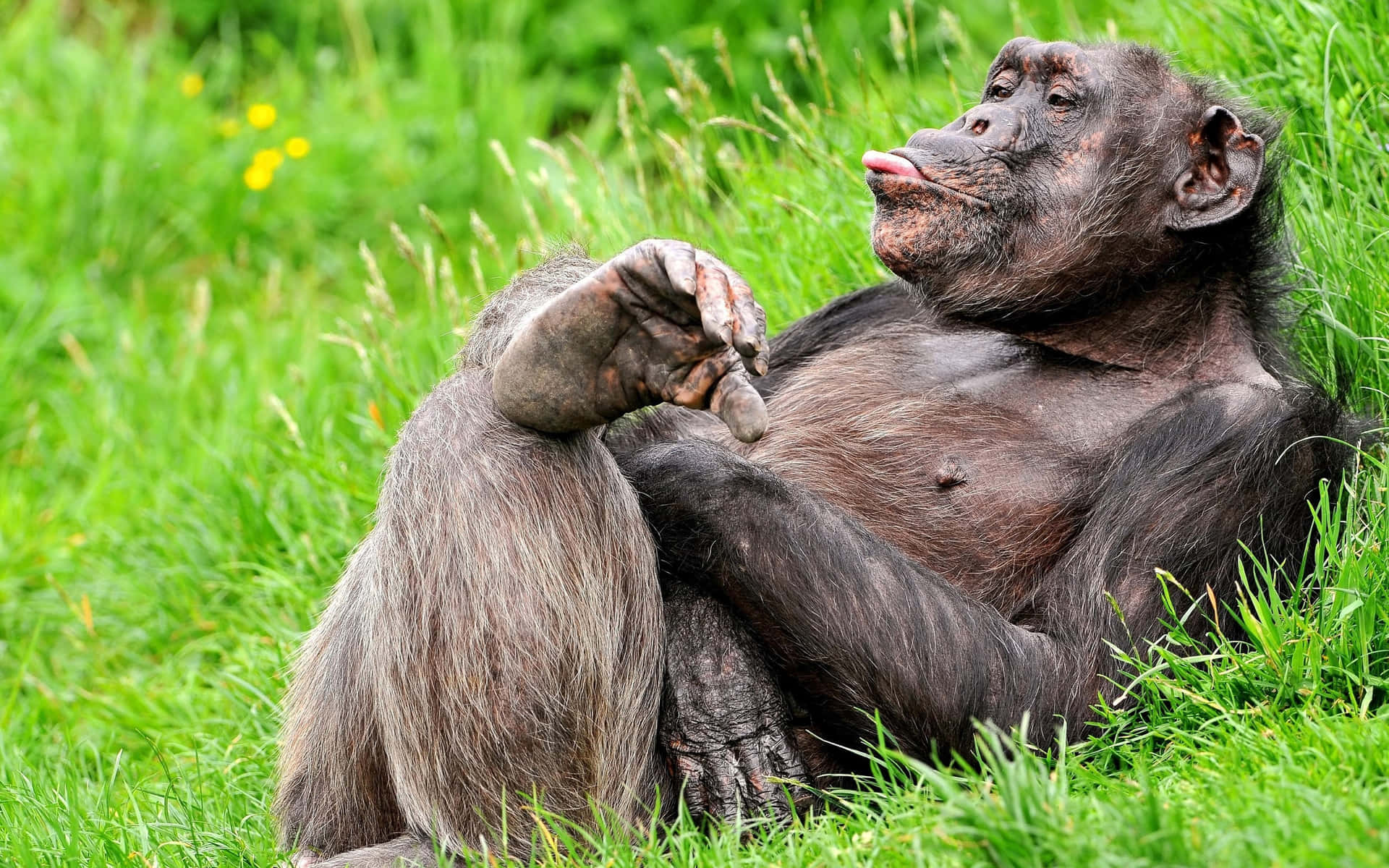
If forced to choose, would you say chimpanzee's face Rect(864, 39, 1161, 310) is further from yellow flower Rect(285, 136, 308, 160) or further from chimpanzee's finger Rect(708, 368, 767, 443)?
yellow flower Rect(285, 136, 308, 160)

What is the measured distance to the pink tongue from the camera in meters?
3.85

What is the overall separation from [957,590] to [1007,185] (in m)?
1.04

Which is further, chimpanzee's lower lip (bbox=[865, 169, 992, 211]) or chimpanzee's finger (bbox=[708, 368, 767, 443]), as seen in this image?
chimpanzee's lower lip (bbox=[865, 169, 992, 211])

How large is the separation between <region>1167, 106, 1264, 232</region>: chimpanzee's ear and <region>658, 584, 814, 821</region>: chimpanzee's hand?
1.48 meters

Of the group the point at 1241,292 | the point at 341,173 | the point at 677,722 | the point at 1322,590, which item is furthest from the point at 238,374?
the point at 1322,590

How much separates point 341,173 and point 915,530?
5585 mm

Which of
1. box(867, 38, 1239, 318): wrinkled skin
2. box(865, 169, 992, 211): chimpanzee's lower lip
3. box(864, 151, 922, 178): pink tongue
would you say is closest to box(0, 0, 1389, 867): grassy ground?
box(867, 38, 1239, 318): wrinkled skin

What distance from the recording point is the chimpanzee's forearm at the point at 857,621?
3.41 metres

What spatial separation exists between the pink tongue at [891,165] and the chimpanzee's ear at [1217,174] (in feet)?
2.13

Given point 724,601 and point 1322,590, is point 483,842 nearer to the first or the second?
point 724,601

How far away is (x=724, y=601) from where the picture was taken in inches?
143

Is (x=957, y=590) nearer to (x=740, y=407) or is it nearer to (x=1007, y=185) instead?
(x=740, y=407)

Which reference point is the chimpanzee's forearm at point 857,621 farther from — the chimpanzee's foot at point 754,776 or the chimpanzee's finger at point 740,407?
the chimpanzee's finger at point 740,407

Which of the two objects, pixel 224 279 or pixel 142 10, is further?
pixel 142 10
